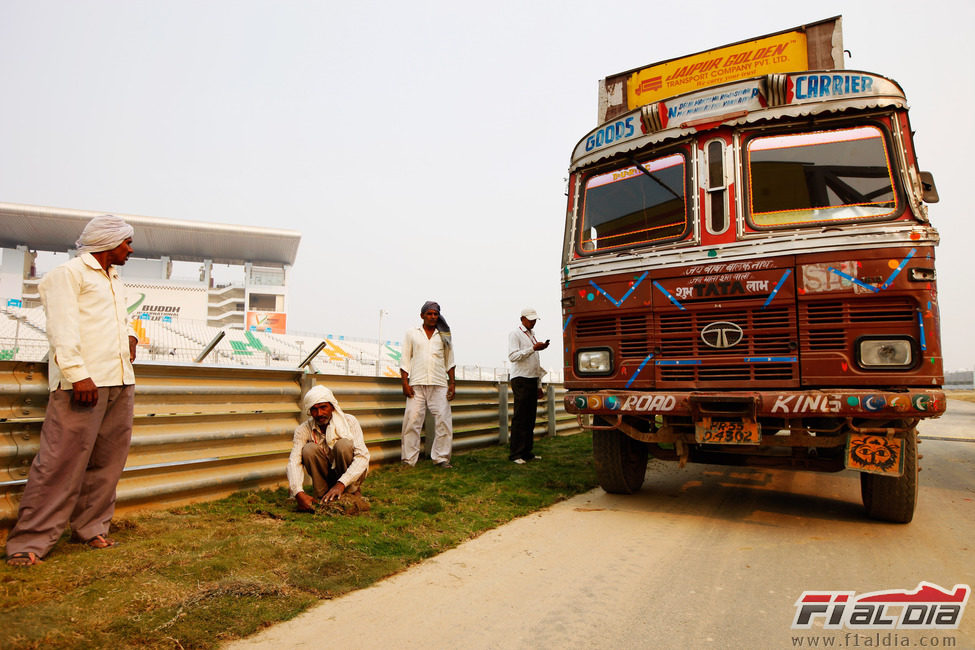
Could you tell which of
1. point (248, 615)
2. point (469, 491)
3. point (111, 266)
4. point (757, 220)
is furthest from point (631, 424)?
point (111, 266)

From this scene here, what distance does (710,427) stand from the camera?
181 inches

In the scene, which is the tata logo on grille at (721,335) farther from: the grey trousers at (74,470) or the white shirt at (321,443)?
the grey trousers at (74,470)

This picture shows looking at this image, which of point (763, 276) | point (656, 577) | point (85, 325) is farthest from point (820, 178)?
point (85, 325)

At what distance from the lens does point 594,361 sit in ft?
17.0

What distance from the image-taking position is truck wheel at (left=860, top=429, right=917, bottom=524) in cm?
438

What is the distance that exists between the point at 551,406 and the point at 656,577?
25.2ft

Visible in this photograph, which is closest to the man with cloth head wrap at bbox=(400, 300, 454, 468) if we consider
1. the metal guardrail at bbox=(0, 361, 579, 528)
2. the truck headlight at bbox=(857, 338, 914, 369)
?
the metal guardrail at bbox=(0, 361, 579, 528)

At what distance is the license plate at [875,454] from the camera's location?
161 inches

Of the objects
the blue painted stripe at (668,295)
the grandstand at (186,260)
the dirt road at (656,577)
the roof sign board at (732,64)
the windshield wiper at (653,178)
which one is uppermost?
the grandstand at (186,260)

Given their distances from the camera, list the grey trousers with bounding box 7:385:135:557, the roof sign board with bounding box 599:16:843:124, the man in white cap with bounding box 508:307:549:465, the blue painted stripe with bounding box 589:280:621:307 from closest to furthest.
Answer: the grey trousers with bounding box 7:385:135:557 → the blue painted stripe with bounding box 589:280:621:307 → the roof sign board with bounding box 599:16:843:124 → the man in white cap with bounding box 508:307:549:465

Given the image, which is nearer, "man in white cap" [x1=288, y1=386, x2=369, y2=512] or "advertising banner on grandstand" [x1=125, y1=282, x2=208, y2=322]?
"man in white cap" [x1=288, y1=386, x2=369, y2=512]

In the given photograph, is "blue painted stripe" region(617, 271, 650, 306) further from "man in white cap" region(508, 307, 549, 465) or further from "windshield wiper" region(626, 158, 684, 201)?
"man in white cap" region(508, 307, 549, 465)

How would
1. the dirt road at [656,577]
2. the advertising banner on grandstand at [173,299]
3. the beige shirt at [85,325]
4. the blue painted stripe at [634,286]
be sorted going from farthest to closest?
1. the advertising banner on grandstand at [173,299]
2. the blue painted stripe at [634,286]
3. the beige shirt at [85,325]
4. the dirt road at [656,577]

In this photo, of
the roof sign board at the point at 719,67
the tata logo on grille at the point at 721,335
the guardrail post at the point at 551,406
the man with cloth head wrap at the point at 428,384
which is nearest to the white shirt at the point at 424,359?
the man with cloth head wrap at the point at 428,384
